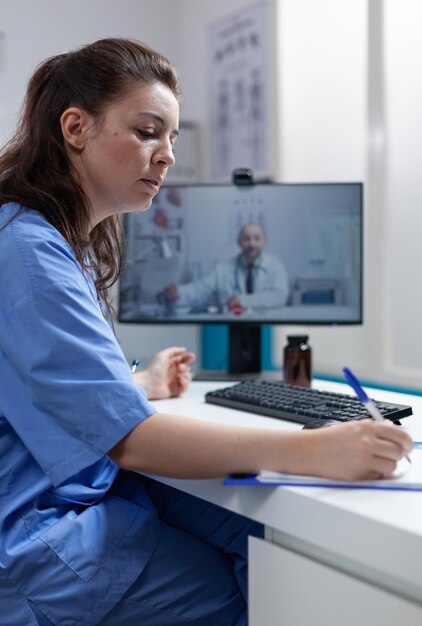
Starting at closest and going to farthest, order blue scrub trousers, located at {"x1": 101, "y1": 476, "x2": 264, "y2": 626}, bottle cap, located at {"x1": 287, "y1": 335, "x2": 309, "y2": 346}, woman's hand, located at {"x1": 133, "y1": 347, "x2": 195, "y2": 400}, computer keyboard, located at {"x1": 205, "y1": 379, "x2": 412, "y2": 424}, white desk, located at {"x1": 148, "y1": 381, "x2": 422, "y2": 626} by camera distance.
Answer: white desk, located at {"x1": 148, "y1": 381, "x2": 422, "y2": 626}
blue scrub trousers, located at {"x1": 101, "y1": 476, "x2": 264, "y2": 626}
computer keyboard, located at {"x1": 205, "y1": 379, "x2": 412, "y2": 424}
woman's hand, located at {"x1": 133, "y1": 347, "x2": 195, "y2": 400}
bottle cap, located at {"x1": 287, "y1": 335, "x2": 309, "y2": 346}

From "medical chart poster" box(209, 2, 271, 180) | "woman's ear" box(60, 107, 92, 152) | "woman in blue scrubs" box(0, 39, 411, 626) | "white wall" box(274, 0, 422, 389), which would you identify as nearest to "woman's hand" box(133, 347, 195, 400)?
"woman in blue scrubs" box(0, 39, 411, 626)

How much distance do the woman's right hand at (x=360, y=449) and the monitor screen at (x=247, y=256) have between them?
0.92m

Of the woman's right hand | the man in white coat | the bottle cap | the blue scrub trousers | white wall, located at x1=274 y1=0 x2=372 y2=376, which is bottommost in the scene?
the blue scrub trousers

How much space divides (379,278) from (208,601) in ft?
6.05

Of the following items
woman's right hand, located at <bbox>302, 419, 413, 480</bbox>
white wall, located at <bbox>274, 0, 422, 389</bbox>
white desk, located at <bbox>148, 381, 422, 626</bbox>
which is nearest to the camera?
white desk, located at <bbox>148, 381, 422, 626</bbox>

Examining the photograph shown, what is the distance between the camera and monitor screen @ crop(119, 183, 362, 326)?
176 centimetres

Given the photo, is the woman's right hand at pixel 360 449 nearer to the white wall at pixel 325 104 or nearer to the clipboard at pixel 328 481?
the clipboard at pixel 328 481

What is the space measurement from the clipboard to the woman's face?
18.9 inches

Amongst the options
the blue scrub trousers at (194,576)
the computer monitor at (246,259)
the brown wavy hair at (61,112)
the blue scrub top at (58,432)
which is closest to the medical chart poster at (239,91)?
the computer monitor at (246,259)

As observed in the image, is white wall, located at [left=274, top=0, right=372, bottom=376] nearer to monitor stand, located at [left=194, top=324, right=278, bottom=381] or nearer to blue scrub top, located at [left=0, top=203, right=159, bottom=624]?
monitor stand, located at [left=194, top=324, right=278, bottom=381]

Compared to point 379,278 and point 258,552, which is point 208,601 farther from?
point 379,278

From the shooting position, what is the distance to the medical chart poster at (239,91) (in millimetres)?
3242

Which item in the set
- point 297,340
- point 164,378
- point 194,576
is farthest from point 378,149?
point 194,576

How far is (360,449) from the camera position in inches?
33.3
